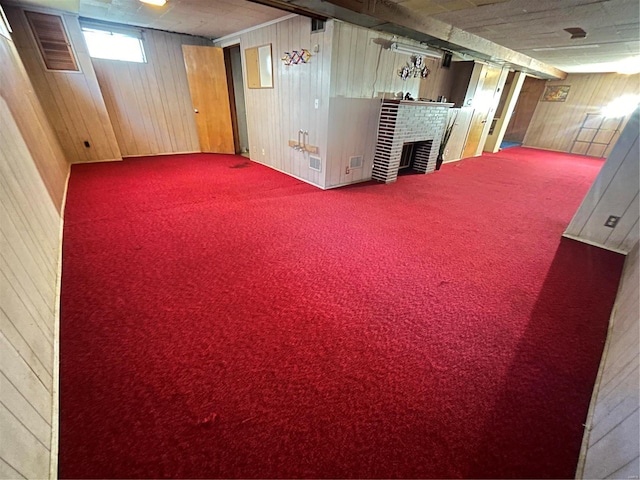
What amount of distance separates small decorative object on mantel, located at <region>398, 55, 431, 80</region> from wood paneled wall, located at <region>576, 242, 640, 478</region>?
4197 mm

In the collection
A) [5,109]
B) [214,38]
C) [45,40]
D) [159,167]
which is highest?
[214,38]

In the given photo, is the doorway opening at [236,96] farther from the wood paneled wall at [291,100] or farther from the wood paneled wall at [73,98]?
the wood paneled wall at [73,98]

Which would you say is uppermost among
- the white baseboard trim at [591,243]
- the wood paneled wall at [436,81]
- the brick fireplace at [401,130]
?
the wood paneled wall at [436,81]

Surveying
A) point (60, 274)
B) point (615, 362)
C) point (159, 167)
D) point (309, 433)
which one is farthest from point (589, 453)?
point (159, 167)

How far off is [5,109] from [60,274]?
1.24 m

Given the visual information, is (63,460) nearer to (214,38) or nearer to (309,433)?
(309,433)

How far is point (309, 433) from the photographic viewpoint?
3.56ft

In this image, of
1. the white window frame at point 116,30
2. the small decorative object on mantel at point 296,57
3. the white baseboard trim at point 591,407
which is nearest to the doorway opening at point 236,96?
the white window frame at point 116,30

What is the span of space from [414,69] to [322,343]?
4826 millimetres

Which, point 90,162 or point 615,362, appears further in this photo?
point 90,162

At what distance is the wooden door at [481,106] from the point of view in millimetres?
6098

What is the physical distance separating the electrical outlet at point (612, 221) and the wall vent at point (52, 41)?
753 cm

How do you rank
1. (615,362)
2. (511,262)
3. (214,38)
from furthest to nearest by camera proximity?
(214,38), (511,262), (615,362)

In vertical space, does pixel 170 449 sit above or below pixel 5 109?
below
